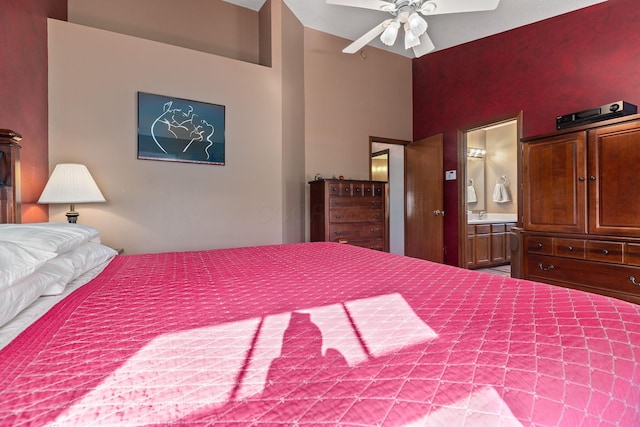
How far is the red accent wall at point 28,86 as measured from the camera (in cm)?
183

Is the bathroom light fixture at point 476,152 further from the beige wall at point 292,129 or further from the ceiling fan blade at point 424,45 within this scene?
the beige wall at point 292,129

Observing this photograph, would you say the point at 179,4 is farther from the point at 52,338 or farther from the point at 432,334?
the point at 432,334

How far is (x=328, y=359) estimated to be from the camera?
0.58m

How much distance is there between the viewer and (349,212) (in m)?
3.46

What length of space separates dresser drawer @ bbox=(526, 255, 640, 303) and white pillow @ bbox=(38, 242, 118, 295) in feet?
10.7

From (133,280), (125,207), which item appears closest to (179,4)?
(125,207)

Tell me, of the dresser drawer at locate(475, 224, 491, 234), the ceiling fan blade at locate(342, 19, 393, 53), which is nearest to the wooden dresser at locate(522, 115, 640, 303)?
the ceiling fan blade at locate(342, 19, 393, 53)

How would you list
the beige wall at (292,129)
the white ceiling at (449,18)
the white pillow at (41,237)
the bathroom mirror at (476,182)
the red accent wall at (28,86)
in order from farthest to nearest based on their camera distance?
the bathroom mirror at (476,182) < the beige wall at (292,129) < the white ceiling at (449,18) < the red accent wall at (28,86) < the white pillow at (41,237)

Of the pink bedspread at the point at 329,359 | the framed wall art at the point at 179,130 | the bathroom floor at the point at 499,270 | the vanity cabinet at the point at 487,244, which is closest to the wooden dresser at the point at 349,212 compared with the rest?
the framed wall art at the point at 179,130

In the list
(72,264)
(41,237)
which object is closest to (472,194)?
(72,264)

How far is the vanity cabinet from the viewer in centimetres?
456

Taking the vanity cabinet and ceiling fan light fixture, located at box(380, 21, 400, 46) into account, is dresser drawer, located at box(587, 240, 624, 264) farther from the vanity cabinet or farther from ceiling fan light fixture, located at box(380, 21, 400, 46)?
ceiling fan light fixture, located at box(380, 21, 400, 46)

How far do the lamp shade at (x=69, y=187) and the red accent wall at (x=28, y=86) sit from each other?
12 centimetres

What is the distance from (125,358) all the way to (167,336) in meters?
0.10
